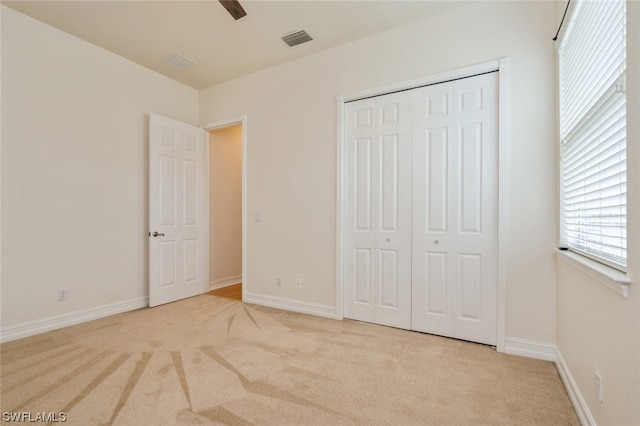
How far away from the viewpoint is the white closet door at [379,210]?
3.04 metres

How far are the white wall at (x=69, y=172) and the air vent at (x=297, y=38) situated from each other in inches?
78.4

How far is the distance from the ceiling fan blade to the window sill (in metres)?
3.06

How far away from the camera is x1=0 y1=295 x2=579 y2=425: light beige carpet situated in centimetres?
174

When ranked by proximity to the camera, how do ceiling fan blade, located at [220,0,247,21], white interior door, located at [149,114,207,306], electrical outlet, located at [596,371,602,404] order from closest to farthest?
electrical outlet, located at [596,371,602,404] < ceiling fan blade, located at [220,0,247,21] < white interior door, located at [149,114,207,306]

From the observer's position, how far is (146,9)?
9.29 ft

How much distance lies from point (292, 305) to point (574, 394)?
8.66ft

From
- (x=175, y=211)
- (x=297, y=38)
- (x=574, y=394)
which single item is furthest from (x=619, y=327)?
(x=175, y=211)

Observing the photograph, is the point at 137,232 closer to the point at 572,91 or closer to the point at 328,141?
the point at 328,141

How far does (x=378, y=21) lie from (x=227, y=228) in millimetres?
3635

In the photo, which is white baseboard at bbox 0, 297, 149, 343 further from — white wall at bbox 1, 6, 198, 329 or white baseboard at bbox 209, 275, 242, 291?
white baseboard at bbox 209, 275, 242, 291

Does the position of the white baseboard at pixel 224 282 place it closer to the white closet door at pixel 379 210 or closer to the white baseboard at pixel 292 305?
the white baseboard at pixel 292 305

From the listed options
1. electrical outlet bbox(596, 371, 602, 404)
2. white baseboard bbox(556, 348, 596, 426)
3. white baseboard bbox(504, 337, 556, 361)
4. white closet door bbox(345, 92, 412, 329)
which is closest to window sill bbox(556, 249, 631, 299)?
electrical outlet bbox(596, 371, 602, 404)

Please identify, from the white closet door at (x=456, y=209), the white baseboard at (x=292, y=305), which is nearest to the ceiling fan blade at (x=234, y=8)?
the white closet door at (x=456, y=209)

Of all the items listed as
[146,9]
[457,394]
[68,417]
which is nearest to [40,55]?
[146,9]
